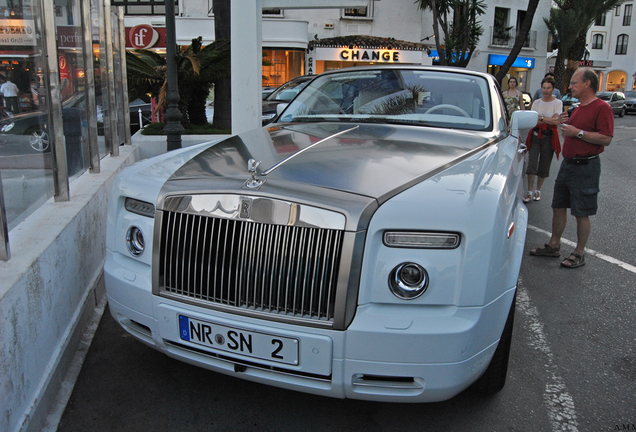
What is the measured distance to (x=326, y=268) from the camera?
7.15ft

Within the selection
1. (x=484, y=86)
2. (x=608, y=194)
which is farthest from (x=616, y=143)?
(x=484, y=86)

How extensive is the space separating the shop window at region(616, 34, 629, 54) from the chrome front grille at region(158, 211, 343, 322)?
2603 inches

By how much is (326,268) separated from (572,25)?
1514 inches

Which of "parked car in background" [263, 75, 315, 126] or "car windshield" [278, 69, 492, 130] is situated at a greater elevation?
"car windshield" [278, 69, 492, 130]

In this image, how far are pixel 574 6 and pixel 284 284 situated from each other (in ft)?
129

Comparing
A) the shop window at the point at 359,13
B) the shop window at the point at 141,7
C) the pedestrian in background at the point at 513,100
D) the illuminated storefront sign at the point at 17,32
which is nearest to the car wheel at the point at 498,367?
the illuminated storefront sign at the point at 17,32

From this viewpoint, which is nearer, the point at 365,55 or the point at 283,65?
the point at 283,65

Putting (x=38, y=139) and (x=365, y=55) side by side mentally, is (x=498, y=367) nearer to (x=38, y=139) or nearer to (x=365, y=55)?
(x=38, y=139)

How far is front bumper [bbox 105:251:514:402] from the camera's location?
2.13m

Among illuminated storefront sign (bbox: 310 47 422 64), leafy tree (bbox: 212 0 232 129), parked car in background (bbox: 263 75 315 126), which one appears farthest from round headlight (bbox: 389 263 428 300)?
illuminated storefront sign (bbox: 310 47 422 64)

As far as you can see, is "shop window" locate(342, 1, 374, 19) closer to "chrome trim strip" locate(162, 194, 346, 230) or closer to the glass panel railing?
the glass panel railing

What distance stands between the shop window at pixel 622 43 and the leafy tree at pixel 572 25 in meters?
24.3

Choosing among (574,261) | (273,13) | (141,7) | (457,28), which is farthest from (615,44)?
(574,261)

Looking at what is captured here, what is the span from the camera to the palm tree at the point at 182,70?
37.4 ft
